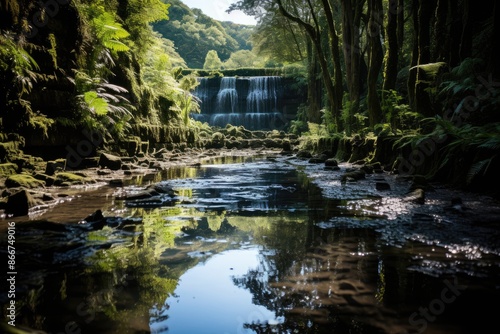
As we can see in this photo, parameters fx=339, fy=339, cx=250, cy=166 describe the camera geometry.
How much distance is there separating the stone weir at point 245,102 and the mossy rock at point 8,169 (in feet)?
90.8

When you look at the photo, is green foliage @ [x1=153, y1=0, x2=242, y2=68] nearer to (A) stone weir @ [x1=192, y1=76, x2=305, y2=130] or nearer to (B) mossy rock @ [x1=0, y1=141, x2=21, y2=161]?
(A) stone weir @ [x1=192, y1=76, x2=305, y2=130]

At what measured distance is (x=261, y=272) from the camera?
2.17 m

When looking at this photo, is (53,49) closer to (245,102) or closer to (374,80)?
(374,80)

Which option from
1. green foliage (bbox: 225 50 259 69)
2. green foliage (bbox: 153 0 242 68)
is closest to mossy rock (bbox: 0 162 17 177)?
green foliage (bbox: 225 50 259 69)

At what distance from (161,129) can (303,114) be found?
1924cm

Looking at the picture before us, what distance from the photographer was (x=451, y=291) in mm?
1807

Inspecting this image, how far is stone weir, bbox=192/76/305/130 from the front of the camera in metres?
33.2

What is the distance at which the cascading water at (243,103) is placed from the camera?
3325cm

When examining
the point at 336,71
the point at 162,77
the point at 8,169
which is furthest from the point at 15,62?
the point at 336,71

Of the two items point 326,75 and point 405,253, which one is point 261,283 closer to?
point 405,253

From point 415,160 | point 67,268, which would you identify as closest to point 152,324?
point 67,268

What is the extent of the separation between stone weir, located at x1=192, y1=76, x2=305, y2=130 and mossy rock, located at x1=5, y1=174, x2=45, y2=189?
27.9 meters

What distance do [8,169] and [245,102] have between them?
95.5 ft

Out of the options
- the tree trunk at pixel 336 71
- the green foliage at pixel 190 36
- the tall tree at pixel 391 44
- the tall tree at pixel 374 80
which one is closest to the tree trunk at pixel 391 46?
the tall tree at pixel 391 44
